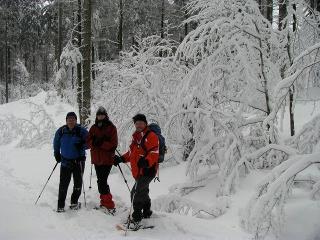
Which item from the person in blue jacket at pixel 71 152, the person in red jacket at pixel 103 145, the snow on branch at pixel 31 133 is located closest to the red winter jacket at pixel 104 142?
the person in red jacket at pixel 103 145

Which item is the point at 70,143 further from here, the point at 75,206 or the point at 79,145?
the point at 75,206

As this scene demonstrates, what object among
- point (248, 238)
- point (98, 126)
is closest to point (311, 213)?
point (248, 238)

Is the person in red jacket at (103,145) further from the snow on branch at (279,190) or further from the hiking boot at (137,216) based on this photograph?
the snow on branch at (279,190)

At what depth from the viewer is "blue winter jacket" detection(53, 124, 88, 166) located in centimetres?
750

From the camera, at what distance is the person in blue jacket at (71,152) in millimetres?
7492

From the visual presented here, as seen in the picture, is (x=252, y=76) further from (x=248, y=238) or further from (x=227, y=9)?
(x=248, y=238)

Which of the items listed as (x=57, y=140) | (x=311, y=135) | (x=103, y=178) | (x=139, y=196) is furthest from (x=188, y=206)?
(x=57, y=140)

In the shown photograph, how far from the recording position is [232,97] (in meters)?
8.83

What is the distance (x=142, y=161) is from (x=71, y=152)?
5.79 feet

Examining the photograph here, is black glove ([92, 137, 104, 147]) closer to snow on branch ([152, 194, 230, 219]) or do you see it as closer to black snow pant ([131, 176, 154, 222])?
black snow pant ([131, 176, 154, 222])

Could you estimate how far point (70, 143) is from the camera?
751cm

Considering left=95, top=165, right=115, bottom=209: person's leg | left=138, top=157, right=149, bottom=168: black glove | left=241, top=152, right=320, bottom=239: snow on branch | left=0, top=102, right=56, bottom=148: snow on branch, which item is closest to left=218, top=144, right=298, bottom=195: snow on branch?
left=241, top=152, right=320, bottom=239: snow on branch

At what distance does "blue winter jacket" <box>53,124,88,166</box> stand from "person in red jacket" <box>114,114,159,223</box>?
1345 mm

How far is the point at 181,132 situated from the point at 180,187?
155 centimetres
